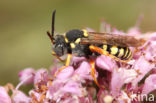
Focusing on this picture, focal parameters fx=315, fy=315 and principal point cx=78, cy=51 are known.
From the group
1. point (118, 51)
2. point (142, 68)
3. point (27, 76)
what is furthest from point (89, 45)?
point (27, 76)

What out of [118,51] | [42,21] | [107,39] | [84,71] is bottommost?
[84,71]

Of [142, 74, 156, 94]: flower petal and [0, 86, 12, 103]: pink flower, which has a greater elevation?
[142, 74, 156, 94]: flower petal

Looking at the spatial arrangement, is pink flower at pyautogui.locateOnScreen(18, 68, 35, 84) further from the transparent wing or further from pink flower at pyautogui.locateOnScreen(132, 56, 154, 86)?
pink flower at pyautogui.locateOnScreen(132, 56, 154, 86)

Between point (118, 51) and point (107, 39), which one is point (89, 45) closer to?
point (107, 39)

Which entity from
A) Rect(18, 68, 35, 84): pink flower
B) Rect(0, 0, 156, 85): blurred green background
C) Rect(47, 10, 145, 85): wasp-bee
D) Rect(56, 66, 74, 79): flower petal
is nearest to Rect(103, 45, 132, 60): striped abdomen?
Rect(47, 10, 145, 85): wasp-bee

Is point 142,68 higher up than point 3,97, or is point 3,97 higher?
point 142,68

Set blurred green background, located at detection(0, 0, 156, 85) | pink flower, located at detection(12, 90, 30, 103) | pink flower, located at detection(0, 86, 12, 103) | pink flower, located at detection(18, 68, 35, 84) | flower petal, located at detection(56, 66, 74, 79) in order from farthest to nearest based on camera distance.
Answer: blurred green background, located at detection(0, 0, 156, 85) < pink flower, located at detection(18, 68, 35, 84) < pink flower, located at detection(12, 90, 30, 103) < pink flower, located at detection(0, 86, 12, 103) < flower petal, located at detection(56, 66, 74, 79)

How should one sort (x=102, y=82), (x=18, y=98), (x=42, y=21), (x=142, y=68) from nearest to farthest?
(x=142, y=68), (x=102, y=82), (x=18, y=98), (x=42, y=21)

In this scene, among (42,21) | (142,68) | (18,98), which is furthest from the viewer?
(42,21)
